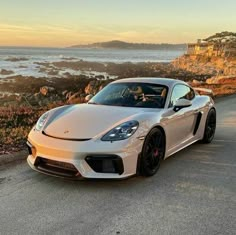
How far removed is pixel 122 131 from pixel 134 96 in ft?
4.36

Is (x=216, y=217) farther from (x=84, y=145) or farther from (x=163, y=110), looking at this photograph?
(x=163, y=110)

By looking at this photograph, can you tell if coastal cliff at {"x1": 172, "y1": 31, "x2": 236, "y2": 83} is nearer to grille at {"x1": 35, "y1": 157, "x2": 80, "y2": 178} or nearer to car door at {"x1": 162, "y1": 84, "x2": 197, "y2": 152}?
car door at {"x1": 162, "y1": 84, "x2": 197, "y2": 152}

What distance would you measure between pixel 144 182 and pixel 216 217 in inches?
49.7

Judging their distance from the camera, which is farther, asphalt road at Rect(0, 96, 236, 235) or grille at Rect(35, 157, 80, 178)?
grille at Rect(35, 157, 80, 178)

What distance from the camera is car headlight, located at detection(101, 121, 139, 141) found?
15.1 feet

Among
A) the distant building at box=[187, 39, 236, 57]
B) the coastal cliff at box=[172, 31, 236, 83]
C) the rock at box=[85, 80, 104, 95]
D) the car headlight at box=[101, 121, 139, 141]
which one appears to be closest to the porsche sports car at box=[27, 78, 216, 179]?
the car headlight at box=[101, 121, 139, 141]

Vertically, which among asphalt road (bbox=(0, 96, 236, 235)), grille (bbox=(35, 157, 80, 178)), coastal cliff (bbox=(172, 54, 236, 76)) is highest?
grille (bbox=(35, 157, 80, 178))

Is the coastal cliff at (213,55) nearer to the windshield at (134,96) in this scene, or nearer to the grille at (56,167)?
the windshield at (134,96)

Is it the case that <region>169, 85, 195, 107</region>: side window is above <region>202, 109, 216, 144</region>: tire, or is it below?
above

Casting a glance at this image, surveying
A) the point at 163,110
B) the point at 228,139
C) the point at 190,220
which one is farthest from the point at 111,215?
the point at 228,139

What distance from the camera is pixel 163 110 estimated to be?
5531 millimetres

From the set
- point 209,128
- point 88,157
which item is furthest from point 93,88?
point 88,157

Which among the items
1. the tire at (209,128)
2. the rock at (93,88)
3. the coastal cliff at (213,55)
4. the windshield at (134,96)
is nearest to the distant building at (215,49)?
the coastal cliff at (213,55)

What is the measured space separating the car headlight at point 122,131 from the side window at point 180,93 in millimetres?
1219
